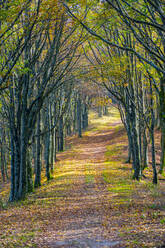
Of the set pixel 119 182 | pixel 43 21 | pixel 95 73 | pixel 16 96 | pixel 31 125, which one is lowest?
pixel 119 182

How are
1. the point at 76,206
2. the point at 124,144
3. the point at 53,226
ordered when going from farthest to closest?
the point at 124,144 < the point at 76,206 < the point at 53,226

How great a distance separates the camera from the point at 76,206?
36.9 feet

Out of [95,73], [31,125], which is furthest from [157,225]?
[95,73]

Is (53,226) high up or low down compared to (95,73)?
down

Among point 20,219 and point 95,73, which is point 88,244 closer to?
point 20,219

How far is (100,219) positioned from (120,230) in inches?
57.6

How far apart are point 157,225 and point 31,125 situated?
26.1ft

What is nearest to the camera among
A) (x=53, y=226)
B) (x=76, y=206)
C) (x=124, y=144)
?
(x=53, y=226)

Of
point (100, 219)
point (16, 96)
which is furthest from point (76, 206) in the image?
point (16, 96)

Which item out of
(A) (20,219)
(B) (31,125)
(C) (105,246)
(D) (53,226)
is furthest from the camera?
(B) (31,125)

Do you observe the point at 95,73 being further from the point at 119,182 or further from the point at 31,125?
the point at 119,182

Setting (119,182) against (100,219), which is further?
(119,182)

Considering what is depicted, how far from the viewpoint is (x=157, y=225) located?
25.5 ft

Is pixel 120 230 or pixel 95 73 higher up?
pixel 95 73
